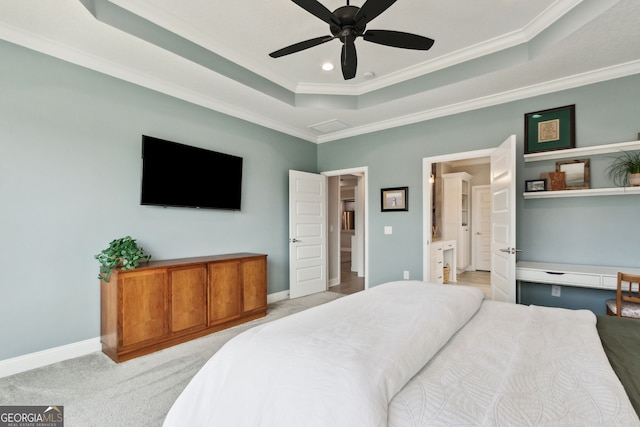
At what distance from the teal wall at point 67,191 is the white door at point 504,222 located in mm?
3371

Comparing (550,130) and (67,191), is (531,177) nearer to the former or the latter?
(550,130)

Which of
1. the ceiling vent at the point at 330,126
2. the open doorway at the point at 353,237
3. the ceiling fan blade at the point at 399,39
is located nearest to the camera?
the ceiling fan blade at the point at 399,39

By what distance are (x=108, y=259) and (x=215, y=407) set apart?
2.14 meters

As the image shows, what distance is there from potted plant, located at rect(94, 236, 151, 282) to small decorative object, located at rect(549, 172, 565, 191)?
407 centimetres

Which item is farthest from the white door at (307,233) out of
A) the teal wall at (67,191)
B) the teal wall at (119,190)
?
the teal wall at (67,191)

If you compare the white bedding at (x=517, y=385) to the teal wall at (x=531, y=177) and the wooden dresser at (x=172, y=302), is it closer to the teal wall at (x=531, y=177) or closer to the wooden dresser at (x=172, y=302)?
the teal wall at (x=531, y=177)

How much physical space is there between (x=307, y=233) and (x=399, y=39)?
10.5 ft

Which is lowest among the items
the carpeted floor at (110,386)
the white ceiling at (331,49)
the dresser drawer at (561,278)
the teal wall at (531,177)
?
the carpeted floor at (110,386)

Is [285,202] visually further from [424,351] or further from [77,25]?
[424,351]

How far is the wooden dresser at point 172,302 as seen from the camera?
102 inches

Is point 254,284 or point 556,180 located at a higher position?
point 556,180

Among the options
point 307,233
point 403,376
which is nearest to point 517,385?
point 403,376

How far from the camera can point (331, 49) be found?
299cm

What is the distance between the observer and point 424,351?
3.88ft
